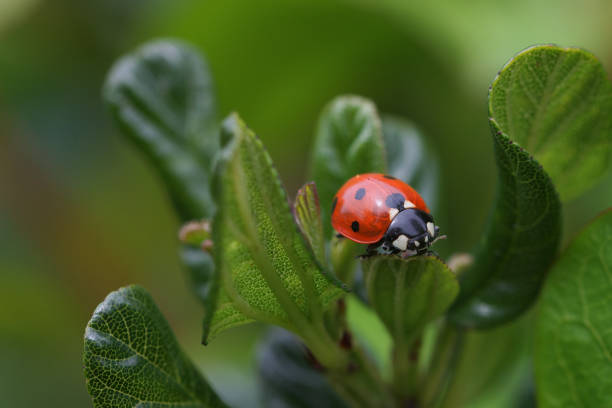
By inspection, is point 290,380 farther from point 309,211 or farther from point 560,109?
point 560,109

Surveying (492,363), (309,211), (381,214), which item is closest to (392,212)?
(381,214)

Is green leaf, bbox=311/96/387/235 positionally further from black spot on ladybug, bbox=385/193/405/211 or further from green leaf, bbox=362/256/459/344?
green leaf, bbox=362/256/459/344

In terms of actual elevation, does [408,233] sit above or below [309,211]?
below

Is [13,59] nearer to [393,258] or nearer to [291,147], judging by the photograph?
[291,147]

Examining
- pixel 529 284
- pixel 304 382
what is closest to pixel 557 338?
pixel 529 284

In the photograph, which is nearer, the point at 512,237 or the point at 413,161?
the point at 512,237

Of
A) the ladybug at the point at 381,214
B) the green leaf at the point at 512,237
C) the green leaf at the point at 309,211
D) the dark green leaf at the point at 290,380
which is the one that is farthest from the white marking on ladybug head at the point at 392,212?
the dark green leaf at the point at 290,380

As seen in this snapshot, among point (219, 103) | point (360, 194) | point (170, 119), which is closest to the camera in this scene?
point (360, 194)

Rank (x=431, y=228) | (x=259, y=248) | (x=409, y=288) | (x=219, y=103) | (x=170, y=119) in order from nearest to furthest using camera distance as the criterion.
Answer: (x=259, y=248), (x=409, y=288), (x=431, y=228), (x=170, y=119), (x=219, y=103)
